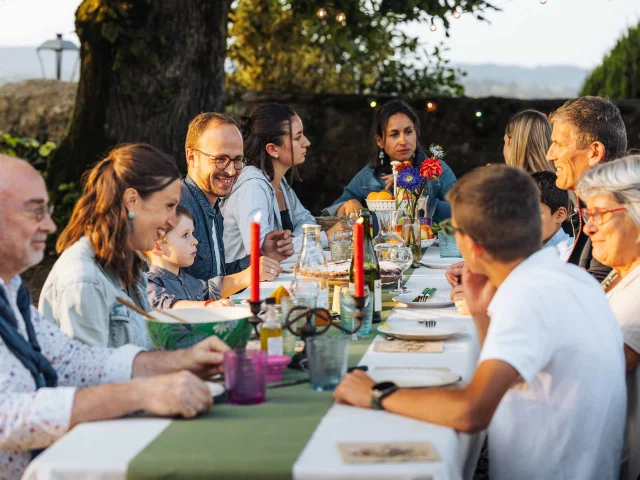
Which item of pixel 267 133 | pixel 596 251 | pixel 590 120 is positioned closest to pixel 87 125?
pixel 267 133

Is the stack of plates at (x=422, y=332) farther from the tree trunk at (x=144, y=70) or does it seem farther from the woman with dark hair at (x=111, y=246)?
the tree trunk at (x=144, y=70)

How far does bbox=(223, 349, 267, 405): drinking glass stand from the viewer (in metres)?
2.08

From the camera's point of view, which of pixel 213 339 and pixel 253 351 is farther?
pixel 213 339

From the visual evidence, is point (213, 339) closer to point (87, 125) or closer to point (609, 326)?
point (609, 326)

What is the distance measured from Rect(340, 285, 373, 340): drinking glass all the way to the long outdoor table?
539 mm

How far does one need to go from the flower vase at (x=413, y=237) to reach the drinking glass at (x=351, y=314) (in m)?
1.85

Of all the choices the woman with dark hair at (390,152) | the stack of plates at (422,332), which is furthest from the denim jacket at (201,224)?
the woman with dark hair at (390,152)

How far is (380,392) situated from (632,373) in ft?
3.07

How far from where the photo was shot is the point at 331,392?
2.20m

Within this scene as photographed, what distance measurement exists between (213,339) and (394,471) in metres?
0.73

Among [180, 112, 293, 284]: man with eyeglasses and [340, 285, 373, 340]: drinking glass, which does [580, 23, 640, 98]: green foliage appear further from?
[340, 285, 373, 340]: drinking glass

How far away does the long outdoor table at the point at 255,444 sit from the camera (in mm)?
1720

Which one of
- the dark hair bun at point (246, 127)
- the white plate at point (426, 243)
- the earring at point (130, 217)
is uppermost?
the dark hair bun at point (246, 127)

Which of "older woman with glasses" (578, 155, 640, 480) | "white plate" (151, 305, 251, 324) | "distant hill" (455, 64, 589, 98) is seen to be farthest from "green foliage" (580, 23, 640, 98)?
"white plate" (151, 305, 251, 324)
